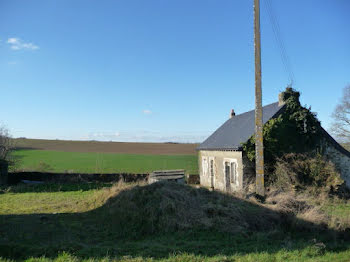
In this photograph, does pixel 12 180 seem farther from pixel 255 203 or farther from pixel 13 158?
pixel 255 203

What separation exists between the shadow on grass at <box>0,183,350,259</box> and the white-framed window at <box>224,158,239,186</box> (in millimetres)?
5927

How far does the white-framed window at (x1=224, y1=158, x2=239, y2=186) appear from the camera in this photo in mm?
16619

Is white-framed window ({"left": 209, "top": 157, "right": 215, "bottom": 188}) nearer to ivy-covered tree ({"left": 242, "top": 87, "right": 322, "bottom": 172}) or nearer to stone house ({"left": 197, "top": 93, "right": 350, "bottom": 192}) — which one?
stone house ({"left": 197, "top": 93, "right": 350, "bottom": 192})

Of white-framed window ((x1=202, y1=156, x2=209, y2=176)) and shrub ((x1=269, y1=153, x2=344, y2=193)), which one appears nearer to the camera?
shrub ((x1=269, y1=153, x2=344, y2=193))

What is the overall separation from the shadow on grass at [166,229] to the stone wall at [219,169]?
4942 millimetres

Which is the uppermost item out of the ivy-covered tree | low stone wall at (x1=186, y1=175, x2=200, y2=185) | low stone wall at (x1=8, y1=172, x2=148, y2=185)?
the ivy-covered tree

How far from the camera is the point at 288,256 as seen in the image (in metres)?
5.98

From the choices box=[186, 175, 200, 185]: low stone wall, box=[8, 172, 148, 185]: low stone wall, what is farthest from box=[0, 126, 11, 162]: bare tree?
box=[186, 175, 200, 185]: low stone wall

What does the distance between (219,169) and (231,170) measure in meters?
2.28

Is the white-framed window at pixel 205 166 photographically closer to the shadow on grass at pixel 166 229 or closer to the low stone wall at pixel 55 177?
the low stone wall at pixel 55 177

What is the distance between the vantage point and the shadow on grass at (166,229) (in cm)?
655

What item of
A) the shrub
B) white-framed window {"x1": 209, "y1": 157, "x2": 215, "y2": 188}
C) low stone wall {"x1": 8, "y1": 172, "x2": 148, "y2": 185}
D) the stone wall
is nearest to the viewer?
the shrub

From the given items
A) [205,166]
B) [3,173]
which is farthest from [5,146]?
[205,166]

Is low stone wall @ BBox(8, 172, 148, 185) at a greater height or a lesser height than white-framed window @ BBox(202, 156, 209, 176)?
lesser
